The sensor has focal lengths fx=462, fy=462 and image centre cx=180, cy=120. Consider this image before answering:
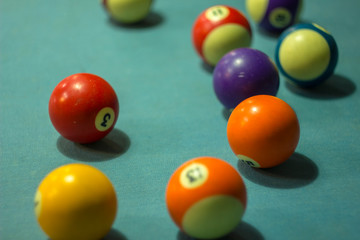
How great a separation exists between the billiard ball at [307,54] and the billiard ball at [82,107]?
4.73 feet

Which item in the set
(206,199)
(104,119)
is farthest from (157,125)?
(206,199)

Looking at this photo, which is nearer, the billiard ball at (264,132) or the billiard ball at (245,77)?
the billiard ball at (264,132)

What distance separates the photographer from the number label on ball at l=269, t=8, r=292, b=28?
14.1 ft

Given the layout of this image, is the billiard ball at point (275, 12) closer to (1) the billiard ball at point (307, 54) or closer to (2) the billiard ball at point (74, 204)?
(1) the billiard ball at point (307, 54)

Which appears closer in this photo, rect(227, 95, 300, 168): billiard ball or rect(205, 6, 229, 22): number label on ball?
rect(227, 95, 300, 168): billiard ball

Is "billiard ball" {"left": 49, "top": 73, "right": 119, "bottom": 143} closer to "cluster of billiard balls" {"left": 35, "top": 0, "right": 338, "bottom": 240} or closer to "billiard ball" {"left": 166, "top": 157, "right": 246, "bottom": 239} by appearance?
"cluster of billiard balls" {"left": 35, "top": 0, "right": 338, "bottom": 240}

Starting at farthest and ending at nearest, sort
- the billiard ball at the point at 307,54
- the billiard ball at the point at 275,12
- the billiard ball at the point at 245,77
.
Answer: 1. the billiard ball at the point at 275,12
2. the billiard ball at the point at 307,54
3. the billiard ball at the point at 245,77

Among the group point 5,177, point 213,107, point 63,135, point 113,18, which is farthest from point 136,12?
point 5,177

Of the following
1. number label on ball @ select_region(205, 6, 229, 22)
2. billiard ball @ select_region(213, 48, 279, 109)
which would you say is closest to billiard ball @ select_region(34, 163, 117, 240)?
billiard ball @ select_region(213, 48, 279, 109)

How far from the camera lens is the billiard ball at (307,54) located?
349cm

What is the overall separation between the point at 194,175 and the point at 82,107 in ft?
3.23

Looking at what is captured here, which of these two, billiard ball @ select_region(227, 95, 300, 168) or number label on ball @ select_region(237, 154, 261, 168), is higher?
billiard ball @ select_region(227, 95, 300, 168)

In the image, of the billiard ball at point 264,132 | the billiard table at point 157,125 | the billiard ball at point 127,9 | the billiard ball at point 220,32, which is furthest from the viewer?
the billiard ball at point 127,9

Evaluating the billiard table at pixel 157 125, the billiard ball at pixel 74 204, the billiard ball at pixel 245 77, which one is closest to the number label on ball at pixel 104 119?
the billiard table at pixel 157 125
